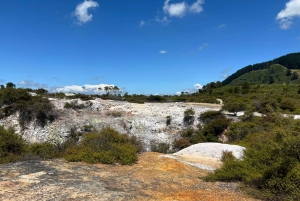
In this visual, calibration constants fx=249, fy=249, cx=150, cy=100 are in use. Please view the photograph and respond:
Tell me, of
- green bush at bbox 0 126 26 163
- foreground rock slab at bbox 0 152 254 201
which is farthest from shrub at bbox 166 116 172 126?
foreground rock slab at bbox 0 152 254 201

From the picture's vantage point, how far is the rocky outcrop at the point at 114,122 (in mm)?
24797

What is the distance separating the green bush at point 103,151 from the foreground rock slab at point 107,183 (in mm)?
471

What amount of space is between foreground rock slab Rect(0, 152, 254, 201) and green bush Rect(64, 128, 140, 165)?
A: 47 cm

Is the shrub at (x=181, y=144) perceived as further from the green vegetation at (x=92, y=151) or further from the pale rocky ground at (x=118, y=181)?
the green vegetation at (x=92, y=151)

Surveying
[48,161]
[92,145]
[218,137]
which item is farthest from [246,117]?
[48,161]

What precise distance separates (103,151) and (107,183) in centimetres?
386

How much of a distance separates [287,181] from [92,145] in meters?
8.87

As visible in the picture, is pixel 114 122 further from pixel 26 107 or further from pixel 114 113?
pixel 26 107

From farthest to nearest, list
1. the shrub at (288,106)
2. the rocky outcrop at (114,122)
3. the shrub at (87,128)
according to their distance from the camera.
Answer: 1. the shrub at (288,106)
2. the rocky outcrop at (114,122)
3. the shrub at (87,128)

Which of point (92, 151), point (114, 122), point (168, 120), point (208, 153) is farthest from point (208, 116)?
point (92, 151)

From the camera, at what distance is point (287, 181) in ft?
24.4

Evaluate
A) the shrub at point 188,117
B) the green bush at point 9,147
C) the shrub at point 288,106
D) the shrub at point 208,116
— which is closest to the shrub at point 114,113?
the shrub at point 188,117

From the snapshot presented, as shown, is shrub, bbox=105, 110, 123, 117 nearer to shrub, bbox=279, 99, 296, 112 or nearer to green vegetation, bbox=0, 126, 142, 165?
Result: green vegetation, bbox=0, 126, 142, 165

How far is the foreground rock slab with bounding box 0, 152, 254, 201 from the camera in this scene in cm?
727
